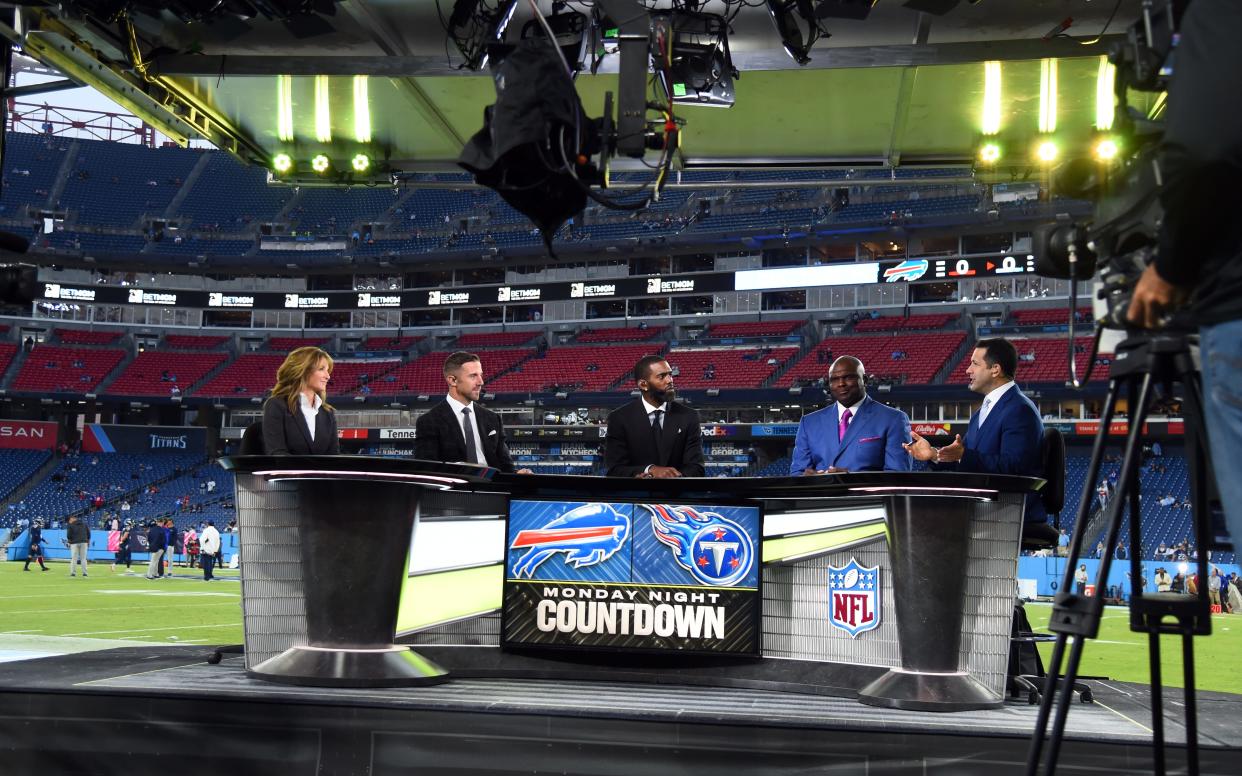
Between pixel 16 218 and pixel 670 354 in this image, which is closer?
pixel 670 354

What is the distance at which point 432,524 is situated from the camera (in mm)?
4988

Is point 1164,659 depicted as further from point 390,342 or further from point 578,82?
point 390,342

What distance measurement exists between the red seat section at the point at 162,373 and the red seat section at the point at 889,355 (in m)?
27.0

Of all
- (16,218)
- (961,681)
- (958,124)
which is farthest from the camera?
(16,218)

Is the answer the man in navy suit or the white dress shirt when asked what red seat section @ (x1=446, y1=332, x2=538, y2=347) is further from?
the man in navy suit

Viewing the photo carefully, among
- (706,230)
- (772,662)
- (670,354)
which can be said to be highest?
(706,230)

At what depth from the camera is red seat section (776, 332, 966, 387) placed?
35688 mm

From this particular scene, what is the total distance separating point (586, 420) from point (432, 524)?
34458 mm

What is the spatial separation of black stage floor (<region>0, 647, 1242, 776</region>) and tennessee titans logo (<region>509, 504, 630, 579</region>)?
928 mm

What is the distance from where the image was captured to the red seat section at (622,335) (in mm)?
43062

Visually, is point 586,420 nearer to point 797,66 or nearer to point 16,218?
point 16,218

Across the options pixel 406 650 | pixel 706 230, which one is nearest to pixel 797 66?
pixel 406 650

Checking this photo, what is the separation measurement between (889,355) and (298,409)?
112 feet

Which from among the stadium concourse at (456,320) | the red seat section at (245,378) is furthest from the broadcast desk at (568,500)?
the red seat section at (245,378)
